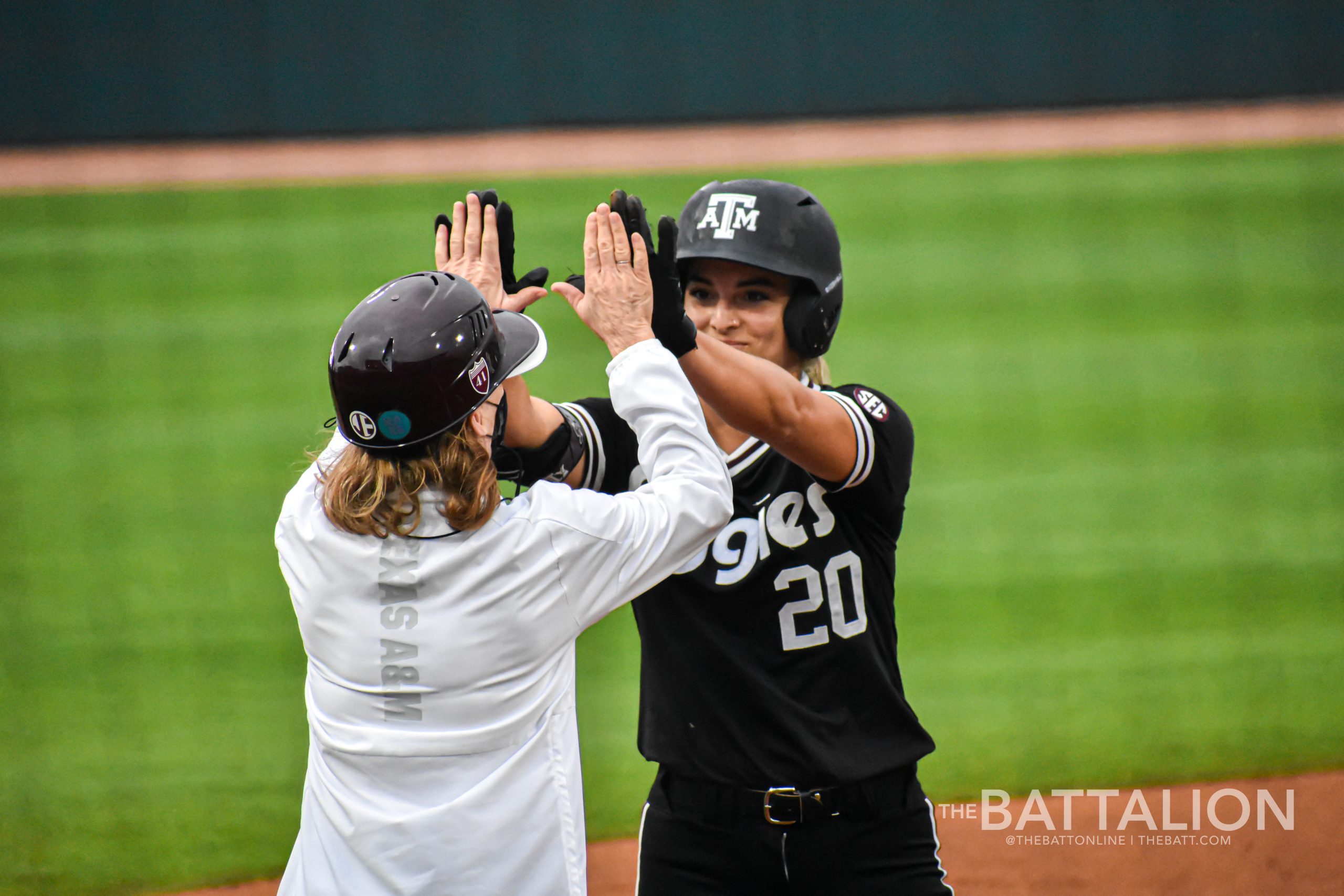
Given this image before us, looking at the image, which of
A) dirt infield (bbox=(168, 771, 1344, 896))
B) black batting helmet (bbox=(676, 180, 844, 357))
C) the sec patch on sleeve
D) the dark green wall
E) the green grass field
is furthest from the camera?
the dark green wall

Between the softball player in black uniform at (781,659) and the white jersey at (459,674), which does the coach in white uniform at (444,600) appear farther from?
the softball player in black uniform at (781,659)

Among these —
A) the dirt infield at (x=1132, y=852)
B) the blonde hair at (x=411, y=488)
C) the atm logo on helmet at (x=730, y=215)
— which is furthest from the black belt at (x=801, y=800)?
the dirt infield at (x=1132, y=852)

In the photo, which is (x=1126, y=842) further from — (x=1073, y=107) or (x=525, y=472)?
(x=1073, y=107)

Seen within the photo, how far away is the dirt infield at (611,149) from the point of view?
9977mm

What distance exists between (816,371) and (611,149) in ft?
27.3

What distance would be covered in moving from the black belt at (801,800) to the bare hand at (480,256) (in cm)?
87

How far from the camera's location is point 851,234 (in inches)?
374

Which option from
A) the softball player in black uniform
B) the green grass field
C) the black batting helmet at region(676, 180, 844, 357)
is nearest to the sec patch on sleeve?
the softball player in black uniform

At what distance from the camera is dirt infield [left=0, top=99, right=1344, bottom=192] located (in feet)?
32.7

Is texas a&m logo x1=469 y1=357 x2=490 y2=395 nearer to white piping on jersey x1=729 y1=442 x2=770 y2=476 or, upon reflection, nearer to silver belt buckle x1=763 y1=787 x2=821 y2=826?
white piping on jersey x1=729 y1=442 x2=770 y2=476

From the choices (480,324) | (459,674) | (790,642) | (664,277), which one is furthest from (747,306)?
(459,674)

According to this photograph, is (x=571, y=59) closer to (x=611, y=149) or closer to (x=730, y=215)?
(x=611, y=149)

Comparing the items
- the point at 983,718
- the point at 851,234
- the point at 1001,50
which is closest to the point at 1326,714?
the point at 983,718

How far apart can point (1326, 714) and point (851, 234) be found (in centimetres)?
590
